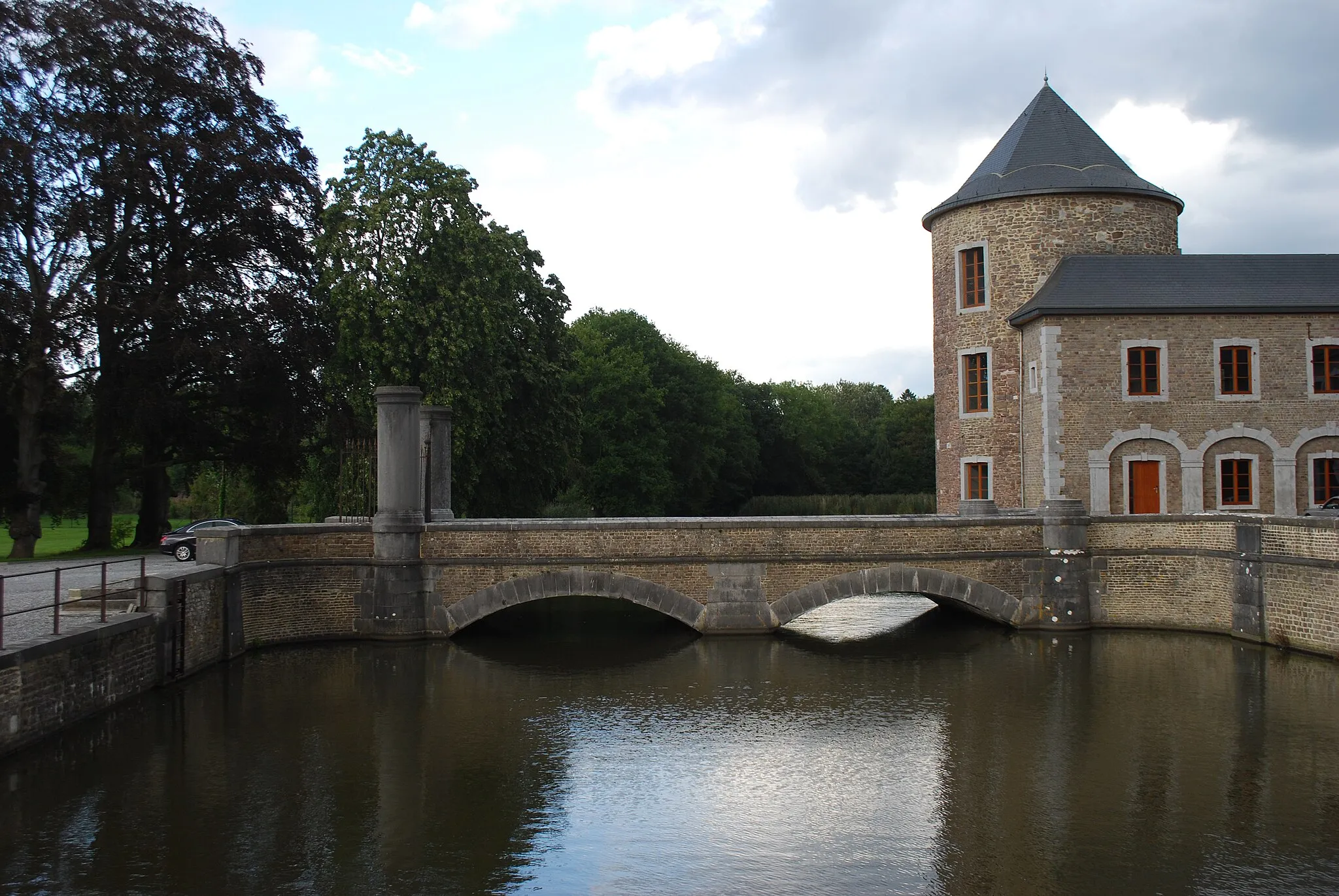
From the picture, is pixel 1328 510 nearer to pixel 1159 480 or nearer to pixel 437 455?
pixel 1159 480

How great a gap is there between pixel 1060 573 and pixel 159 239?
21653 mm

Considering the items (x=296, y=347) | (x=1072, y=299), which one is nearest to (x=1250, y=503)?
(x=1072, y=299)

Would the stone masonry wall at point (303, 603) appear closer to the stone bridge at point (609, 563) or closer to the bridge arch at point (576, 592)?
the stone bridge at point (609, 563)

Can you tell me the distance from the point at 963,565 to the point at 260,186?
19.2 metres

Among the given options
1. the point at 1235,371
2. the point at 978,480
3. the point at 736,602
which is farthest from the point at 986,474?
the point at 736,602

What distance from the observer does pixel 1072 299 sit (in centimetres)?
2361

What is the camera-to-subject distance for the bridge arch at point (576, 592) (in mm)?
19156

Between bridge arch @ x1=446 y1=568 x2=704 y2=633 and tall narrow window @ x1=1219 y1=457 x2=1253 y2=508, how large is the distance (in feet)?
40.6

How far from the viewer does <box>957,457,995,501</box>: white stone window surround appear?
85.3 feet

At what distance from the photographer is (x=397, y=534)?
63.0 ft

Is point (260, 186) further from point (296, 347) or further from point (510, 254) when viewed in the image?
point (510, 254)

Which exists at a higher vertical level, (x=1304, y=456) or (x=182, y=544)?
(x=1304, y=456)

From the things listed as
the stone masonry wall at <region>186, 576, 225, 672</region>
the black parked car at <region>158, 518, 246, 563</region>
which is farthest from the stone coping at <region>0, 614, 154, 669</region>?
the black parked car at <region>158, 518, 246, 563</region>

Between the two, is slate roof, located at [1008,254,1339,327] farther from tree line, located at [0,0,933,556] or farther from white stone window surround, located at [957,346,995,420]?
tree line, located at [0,0,933,556]
